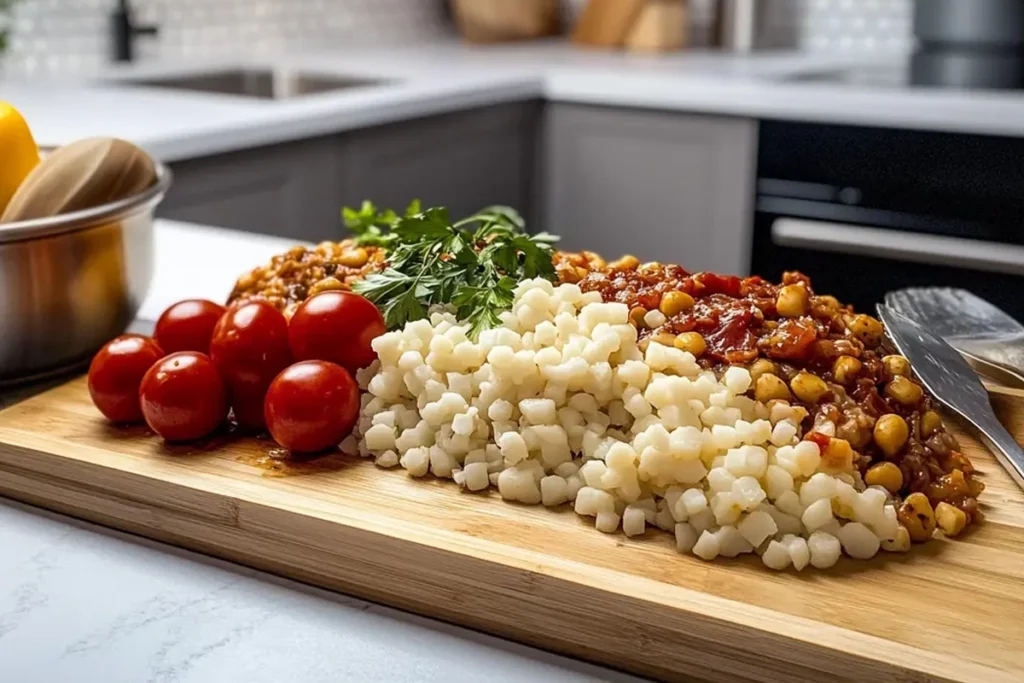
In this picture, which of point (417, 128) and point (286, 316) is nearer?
point (286, 316)

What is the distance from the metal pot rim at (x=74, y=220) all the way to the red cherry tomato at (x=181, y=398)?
0.57 feet

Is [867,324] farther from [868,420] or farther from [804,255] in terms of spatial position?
[804,255]

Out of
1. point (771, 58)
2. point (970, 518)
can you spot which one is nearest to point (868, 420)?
point (970, 518)

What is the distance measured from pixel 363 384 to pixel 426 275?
0.38 ft

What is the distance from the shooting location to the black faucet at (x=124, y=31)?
279 centimetres

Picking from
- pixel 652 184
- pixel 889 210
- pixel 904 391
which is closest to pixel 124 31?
pixel 652 184

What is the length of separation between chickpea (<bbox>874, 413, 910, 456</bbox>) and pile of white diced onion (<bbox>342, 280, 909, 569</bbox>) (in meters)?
0.05

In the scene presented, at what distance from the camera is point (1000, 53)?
288cm

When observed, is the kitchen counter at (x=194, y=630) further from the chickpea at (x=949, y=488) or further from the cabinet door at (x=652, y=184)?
the cabinet door at (x=652, y=184)

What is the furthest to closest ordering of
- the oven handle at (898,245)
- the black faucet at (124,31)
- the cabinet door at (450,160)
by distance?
the black faucet at (124,31) < the cabinet door at (450,160) < the oven handle at (898,245)

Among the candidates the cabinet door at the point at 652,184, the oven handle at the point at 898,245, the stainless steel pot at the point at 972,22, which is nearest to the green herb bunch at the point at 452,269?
the oven handle at the point at 898,245

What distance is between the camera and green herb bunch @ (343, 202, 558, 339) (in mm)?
1002

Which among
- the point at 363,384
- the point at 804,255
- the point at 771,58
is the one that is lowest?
the point at 804,255

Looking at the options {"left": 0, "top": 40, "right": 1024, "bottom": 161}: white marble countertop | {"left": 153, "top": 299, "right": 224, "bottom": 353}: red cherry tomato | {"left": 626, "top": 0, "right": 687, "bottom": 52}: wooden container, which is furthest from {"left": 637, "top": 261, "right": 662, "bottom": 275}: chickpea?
{"left": 626, "top": 0, "right": 687, "bottom": 52}: wooden container
